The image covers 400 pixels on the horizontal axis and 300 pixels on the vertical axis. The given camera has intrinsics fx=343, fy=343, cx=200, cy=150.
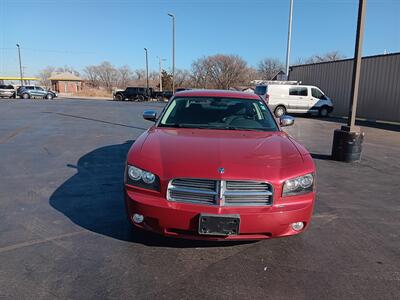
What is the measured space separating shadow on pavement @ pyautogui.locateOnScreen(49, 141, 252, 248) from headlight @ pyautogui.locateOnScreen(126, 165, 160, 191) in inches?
28.9

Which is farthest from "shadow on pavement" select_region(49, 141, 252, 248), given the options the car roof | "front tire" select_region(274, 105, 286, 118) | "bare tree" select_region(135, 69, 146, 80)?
"bare tree" select_region(135, 69, 146, 80)

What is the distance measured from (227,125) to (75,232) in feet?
7.40

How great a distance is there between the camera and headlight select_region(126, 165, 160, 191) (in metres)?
3.12

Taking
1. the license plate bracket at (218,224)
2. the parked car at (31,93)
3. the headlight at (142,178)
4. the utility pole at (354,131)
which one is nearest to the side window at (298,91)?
the utility pole at (354,131)

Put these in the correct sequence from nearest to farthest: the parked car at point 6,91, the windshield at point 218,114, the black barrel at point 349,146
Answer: the windshield at point 218,114 < the black barrel at point 349,146 < the parked car at point 6,91

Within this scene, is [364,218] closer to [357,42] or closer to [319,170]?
[319,170]

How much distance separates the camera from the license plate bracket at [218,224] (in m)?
2.91

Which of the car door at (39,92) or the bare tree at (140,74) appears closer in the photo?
the car door at (39,92)

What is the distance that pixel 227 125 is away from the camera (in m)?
4.53

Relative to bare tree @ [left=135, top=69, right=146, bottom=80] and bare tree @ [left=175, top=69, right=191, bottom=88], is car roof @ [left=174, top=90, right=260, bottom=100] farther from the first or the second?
bare tree @ [left=135, top=69, right=146, bottom=80]

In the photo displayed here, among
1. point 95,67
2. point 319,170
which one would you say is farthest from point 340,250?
point 95,67

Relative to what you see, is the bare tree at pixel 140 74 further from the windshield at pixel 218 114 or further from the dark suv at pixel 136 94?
the windshield at pixel 218 114

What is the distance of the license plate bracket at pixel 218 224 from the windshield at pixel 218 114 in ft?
5.73

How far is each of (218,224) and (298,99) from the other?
67.3 ft
